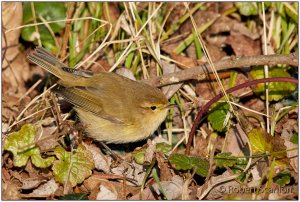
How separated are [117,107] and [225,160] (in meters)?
1.18

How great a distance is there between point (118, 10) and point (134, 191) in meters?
2.36

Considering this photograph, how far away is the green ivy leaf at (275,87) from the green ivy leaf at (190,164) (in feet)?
3.89

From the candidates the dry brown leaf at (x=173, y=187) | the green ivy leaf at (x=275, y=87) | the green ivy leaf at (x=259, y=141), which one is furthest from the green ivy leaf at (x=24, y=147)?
the green ivy leaf at (x=275, y=87)

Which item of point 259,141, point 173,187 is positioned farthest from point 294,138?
point 173,187

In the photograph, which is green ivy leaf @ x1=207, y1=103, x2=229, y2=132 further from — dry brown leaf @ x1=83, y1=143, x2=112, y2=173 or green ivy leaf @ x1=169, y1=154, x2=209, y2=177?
dry brown leaf @ x1=83, y1=143, x2=112, y2=173

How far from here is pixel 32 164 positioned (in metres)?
5.04

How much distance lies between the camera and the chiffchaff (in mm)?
5207

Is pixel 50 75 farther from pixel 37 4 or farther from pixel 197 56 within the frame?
pixel 197 56

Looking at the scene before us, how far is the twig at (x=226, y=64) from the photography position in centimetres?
527

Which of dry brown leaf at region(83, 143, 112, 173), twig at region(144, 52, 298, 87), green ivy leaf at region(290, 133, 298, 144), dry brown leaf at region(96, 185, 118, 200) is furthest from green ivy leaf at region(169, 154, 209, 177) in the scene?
twig at region(144, 52, 298, 87)

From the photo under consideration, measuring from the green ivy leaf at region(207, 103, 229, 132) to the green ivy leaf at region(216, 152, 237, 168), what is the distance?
49 centimetres

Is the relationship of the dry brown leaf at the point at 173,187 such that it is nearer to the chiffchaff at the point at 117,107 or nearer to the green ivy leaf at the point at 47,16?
the chiffchaff at the point at 117,107

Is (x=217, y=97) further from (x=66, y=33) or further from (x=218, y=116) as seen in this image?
(x=66, y=33)

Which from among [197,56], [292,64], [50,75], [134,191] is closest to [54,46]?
[50,75]
